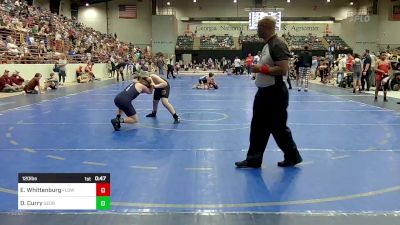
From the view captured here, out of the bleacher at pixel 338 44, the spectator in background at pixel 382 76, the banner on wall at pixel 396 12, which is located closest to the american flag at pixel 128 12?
the bleacher at pixel 338 44

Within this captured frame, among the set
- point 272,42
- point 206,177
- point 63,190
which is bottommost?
point 206,177

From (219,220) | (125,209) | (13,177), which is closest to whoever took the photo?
(219,220)

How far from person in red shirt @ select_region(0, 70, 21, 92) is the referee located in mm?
14094

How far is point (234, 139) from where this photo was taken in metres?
7.05

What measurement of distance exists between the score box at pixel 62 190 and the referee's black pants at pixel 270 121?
2765 millimetres

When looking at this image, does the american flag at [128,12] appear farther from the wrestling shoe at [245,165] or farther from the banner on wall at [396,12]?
the wrestling shoe at [245,165]

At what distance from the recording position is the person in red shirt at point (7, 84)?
16562 millimetres

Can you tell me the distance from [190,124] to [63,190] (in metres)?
6.20

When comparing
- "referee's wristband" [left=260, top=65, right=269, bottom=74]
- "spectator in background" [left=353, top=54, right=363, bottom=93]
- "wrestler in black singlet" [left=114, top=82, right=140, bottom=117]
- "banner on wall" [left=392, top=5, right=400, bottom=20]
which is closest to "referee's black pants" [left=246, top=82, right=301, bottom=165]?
"referee's wristband" [left=260, top=65, right=269, bottom=74]

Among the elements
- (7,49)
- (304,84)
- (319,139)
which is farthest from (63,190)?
(7,49)

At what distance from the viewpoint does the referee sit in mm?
4746

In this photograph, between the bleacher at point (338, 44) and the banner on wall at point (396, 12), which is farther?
the bleacher at point (338, 44)

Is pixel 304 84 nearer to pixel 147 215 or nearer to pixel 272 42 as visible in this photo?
pixel 272 42

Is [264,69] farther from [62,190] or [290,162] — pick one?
[62,190]
